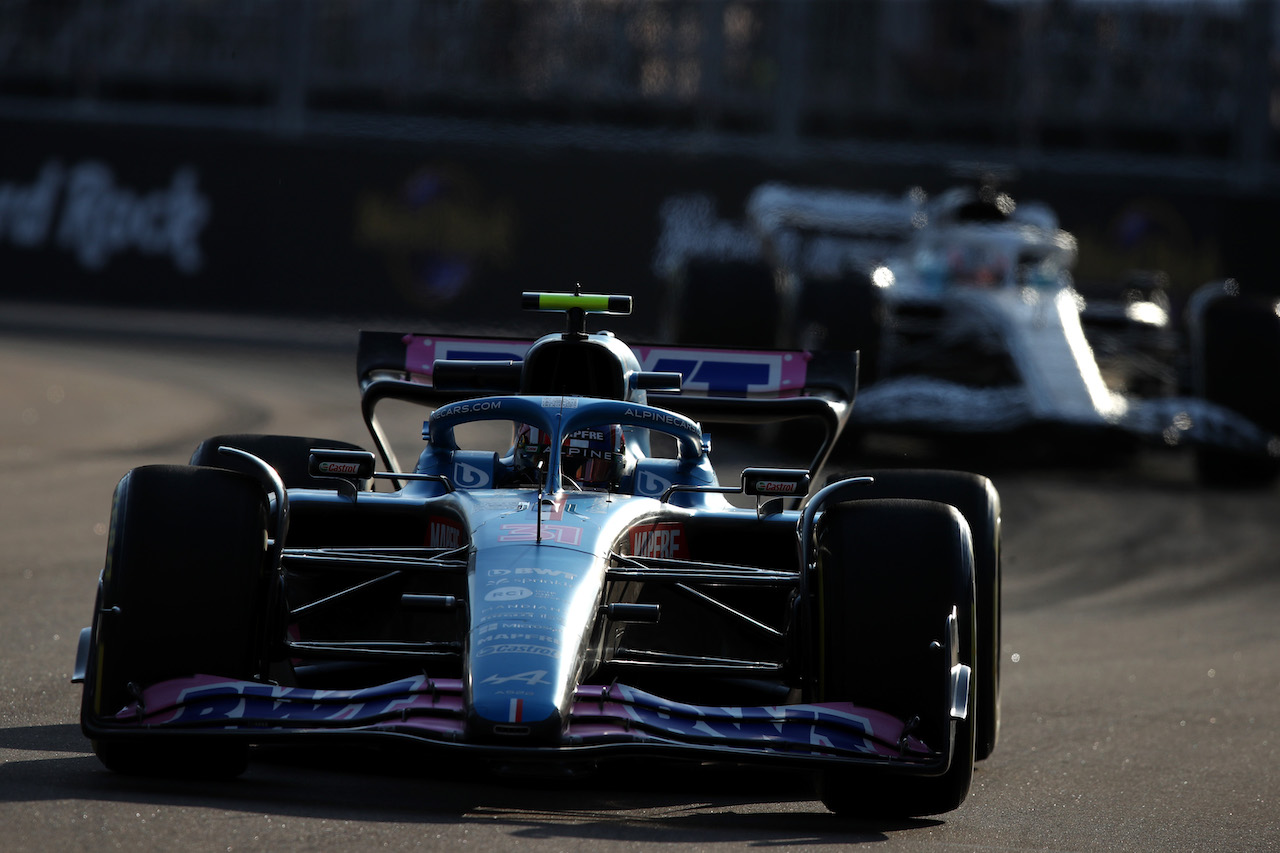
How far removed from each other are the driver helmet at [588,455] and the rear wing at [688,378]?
769mm

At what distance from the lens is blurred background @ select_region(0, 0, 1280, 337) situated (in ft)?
78.3

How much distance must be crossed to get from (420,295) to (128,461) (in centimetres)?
1191

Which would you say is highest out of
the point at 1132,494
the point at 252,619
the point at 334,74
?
the point at 334,74

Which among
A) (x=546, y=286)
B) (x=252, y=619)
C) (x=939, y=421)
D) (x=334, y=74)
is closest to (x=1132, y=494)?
(x=939, y=421)

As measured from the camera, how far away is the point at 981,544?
5.86m

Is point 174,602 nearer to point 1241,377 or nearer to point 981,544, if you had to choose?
point 981,544

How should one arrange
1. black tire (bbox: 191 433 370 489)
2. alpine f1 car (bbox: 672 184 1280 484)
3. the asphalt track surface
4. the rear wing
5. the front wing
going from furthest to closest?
alpine f1 car (bbox: 672 184 1280 484) → the rear wing → black tire (bbox: 191 433 370 489) → the front wing → the asphalt track surface

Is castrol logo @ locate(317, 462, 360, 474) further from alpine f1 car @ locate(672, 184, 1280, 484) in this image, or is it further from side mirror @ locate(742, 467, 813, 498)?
alpine f1 car @ locate(672, 184, 1280, 484)

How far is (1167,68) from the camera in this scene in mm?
25734

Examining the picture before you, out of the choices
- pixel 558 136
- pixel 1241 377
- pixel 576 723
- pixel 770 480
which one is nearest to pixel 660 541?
pixel 770 480

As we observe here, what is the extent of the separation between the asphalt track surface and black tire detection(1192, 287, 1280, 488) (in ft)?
0.96

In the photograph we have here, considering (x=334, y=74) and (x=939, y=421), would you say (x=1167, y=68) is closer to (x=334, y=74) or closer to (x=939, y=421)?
(x=334, y=74)

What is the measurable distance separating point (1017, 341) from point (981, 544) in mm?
8608

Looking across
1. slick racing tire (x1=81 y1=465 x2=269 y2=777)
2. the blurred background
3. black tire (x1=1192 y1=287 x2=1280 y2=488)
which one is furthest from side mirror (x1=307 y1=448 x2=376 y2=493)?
the blurred background
